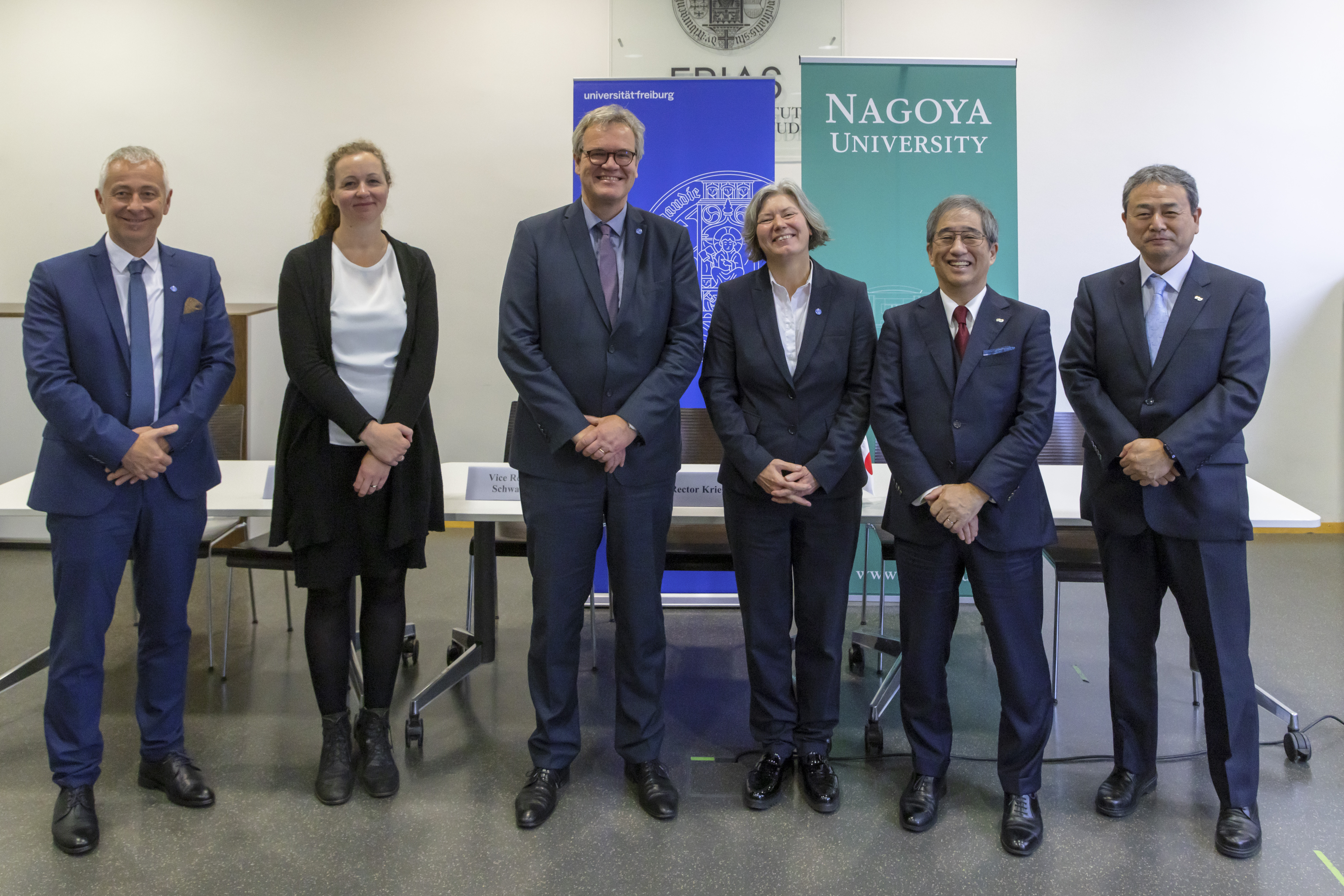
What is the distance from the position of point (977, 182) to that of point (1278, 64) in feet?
8.58

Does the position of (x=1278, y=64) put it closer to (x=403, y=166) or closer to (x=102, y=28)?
(x=403, y=166)

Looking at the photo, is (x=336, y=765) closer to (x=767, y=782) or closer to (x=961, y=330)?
(x=767, y=782)

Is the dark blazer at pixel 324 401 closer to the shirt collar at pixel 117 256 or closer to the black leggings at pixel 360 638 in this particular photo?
the black leggings at pixel 360 638

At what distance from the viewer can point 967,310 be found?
234 cm

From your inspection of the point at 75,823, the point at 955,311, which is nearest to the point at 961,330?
the point at 955,311

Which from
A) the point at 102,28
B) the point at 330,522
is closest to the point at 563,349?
the point at 330,522

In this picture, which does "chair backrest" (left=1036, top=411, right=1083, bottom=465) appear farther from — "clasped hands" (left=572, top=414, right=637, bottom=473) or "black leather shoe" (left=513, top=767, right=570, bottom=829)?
"black leather shoe" (left=513, top=767, right=570, bottom=829)

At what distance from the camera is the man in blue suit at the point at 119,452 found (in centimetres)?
232

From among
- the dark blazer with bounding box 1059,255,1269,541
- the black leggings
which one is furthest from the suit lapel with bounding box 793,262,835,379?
the black leggings

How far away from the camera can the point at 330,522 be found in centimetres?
247

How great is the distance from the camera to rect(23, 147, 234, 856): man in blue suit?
232 centimetres

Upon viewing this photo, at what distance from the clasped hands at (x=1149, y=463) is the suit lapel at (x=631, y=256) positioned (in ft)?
4.06

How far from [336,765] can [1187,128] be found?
18.1ft

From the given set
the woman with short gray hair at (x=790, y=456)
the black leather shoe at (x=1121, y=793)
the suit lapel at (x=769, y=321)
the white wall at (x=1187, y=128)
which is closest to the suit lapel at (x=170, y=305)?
the woman with short gray hair at (x=790, y=456)
